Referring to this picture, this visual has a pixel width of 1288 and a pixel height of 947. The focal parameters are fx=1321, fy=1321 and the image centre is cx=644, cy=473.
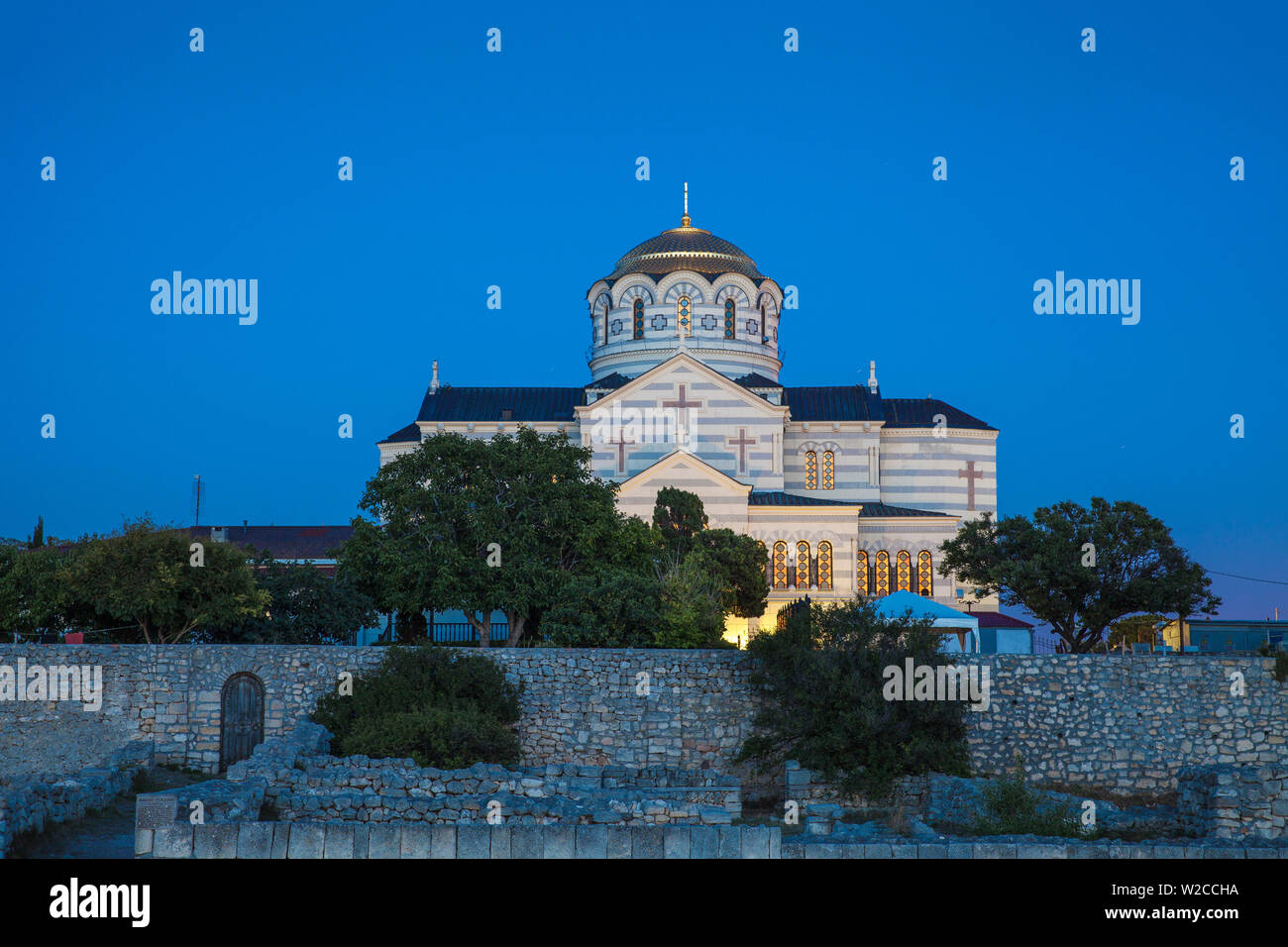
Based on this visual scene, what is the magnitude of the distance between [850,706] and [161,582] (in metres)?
15.0

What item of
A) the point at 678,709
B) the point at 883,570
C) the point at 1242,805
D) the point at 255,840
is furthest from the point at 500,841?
the point at 883,570

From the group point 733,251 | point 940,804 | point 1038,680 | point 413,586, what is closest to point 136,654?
point 413,586

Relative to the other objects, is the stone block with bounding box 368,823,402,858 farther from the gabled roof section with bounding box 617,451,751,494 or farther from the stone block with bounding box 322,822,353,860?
the gabled roof section with bounding box 617,451,751,494

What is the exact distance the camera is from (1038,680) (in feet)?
82.9

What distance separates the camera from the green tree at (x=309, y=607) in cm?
3316

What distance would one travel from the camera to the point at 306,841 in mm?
14078

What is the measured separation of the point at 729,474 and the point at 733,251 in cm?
1285

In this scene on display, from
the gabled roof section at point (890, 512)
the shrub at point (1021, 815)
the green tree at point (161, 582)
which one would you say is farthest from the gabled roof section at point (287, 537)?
the shrub at point (1021, 815)

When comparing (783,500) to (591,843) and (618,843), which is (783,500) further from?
(591,843)

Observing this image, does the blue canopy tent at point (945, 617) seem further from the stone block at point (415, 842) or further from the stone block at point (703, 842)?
the stone block at point (415, 842)

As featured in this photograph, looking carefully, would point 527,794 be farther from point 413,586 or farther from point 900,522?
point 900,522

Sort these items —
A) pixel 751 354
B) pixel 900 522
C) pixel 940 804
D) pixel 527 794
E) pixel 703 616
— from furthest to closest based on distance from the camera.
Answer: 1. pixel 751 354
2. pixel 900 522
3. pixel 703 616
4. pixel 940 804
5. pixel 527 794

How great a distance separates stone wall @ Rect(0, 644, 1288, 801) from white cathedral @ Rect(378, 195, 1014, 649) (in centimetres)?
2109

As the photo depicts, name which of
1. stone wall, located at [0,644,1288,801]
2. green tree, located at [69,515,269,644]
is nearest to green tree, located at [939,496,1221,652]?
stone wall, located at [0,644,1288,801]
